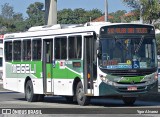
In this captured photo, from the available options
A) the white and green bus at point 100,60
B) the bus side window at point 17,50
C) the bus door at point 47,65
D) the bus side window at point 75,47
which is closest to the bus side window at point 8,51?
the bus side window at point 17,50

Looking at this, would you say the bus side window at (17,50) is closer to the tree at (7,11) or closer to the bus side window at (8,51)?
the bus side window at (8,51)

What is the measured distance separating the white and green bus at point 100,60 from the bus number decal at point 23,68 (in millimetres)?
1200

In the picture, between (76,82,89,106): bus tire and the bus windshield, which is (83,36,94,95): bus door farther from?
the bus windshield

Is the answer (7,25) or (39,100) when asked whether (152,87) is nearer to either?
(39,100)

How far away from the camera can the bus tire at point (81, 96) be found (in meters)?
23.3

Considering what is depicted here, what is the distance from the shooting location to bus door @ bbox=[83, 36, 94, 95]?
22.9 metres

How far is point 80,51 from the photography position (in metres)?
23.5

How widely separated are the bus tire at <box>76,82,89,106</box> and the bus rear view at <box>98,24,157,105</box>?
1017mm

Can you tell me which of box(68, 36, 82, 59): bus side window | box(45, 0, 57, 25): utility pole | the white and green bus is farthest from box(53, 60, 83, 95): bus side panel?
box(45, 0, 57, 25): utility pole

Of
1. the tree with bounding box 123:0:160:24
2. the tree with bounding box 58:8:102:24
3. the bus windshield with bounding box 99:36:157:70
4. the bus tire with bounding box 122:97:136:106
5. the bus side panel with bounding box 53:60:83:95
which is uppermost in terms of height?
the tree with bounding box 58:8:102:24

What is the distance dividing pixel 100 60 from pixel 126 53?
0.99 m

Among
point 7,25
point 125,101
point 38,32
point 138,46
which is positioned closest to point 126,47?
point 138,46

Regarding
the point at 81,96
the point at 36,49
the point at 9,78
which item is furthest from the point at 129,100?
the point at 9,78

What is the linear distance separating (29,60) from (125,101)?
5.30 meters
